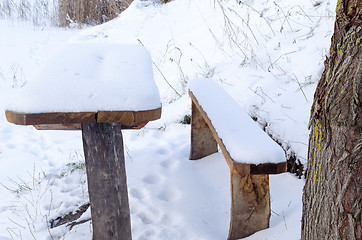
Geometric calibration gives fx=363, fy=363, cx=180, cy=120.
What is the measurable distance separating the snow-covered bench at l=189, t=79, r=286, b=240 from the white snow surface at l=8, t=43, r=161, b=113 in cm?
39

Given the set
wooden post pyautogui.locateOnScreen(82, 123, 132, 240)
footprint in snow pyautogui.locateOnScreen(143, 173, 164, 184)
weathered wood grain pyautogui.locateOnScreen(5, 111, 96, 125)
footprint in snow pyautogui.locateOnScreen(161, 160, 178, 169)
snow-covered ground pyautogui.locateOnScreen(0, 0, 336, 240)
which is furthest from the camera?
footprint in snow pyautogui.locateOnScreen(161, 160, 178, 169)

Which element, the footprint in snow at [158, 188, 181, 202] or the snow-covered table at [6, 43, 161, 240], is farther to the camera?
the footprint in snow at [158, 188, 181, 202]

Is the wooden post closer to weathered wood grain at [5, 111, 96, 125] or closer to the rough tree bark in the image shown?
weathered wood grain at [5, 111, 96, 125]

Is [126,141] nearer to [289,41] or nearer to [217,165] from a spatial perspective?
[217,165]

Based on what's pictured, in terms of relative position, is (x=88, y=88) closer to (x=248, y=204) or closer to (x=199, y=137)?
(x=248, y=204)

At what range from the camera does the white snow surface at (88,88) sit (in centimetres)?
127

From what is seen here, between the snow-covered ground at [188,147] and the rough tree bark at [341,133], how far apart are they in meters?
0.58

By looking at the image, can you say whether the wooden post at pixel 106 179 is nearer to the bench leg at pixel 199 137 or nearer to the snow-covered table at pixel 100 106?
the snow-covered table at pixel 100 106

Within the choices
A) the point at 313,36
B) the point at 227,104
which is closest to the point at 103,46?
the point at 227,104

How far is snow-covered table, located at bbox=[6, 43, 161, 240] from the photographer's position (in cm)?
127

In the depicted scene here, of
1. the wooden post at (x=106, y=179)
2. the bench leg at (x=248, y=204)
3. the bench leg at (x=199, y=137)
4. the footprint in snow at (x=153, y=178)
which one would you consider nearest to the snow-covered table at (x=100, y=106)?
the wooden post at (x=106, y=179)

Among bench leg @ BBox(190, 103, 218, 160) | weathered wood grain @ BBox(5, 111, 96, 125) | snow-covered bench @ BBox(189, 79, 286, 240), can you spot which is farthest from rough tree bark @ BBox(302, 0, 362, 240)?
bench leg @ BBox(190, 103, 218, 160)

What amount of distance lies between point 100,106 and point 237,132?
0.64 meters

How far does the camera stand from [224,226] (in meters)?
1.94
